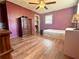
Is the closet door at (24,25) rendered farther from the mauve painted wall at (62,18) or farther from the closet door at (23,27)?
the mauve painted wall at (62,18)

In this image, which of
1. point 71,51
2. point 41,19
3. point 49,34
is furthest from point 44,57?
point 41,19

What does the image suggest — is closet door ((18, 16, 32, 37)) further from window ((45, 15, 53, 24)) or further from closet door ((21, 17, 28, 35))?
window ((45, 15, 53, 24))

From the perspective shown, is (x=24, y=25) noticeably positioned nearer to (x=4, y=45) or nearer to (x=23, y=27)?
(x=23, y=27)

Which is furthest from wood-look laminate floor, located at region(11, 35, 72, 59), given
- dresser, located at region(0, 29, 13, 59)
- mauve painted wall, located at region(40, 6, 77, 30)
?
mauve painted wall, located at region(40, 6, 77, 30)

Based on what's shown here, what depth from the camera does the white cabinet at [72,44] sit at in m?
2.62

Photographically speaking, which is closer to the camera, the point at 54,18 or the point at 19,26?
the point at 19,26

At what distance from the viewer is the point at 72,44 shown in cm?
276

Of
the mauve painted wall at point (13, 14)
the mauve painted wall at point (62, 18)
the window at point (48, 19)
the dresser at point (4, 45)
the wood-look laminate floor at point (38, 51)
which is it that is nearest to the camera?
the dresser at point (4, 45)

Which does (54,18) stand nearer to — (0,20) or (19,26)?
(19,26)

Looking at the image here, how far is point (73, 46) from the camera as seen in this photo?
273cm

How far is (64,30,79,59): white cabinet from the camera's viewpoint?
103 inches

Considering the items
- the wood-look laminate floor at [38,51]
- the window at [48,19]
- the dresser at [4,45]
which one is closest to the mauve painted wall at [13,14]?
the wood-look laminate floor at [38,51]

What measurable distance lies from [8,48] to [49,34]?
18.4ft

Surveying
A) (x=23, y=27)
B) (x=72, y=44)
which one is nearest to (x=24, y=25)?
(x=23, y=27)
